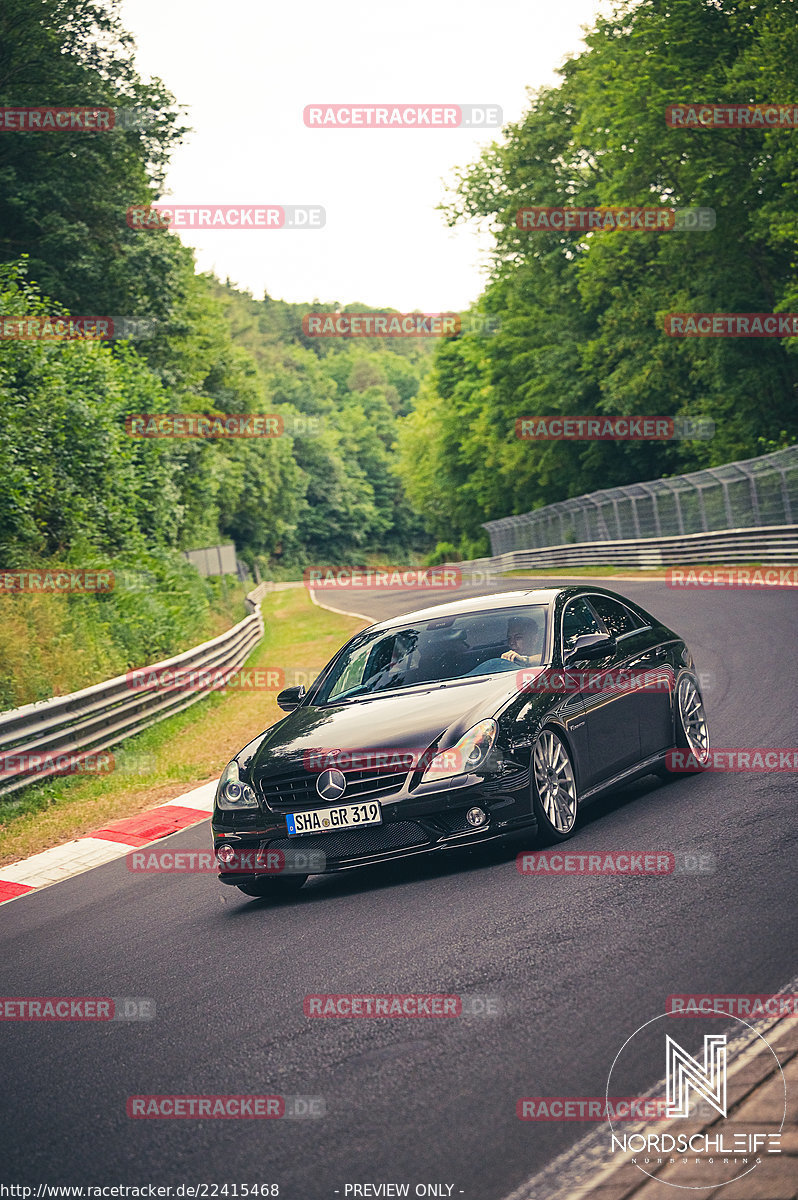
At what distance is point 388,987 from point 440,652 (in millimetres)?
3349

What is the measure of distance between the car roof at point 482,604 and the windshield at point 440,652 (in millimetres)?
76

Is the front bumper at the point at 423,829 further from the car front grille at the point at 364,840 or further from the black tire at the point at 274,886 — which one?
the black tire at the point at 274,886

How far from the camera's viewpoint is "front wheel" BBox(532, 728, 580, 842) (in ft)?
22.7

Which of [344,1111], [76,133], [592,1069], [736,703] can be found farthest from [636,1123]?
[76,133]

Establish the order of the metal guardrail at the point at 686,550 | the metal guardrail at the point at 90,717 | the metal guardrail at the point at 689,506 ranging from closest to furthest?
the metal guardrail at the point at 90,717 → the metal guardrail at the point at 686,550 → the metal guardrail at the point at 689,506

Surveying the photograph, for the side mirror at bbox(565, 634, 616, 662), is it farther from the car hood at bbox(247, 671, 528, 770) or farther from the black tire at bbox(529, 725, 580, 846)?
the black tire at bbox(529, 725, 580, 846)

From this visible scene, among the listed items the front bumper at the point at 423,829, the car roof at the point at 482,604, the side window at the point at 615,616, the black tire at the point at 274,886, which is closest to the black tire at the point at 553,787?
the front bumper at the point at 423,829

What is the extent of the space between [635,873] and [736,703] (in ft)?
18.1

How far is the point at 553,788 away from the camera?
281 inches

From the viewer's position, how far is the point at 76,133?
32875mm

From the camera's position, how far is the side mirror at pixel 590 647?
781 centimetres

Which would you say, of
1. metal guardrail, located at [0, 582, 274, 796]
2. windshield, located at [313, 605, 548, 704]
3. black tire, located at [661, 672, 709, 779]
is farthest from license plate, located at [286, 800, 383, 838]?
metal guardrail, located at [0, 582, 274, 796]

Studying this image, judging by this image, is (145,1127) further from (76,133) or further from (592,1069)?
(76,133)

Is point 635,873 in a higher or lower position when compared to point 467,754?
lower
